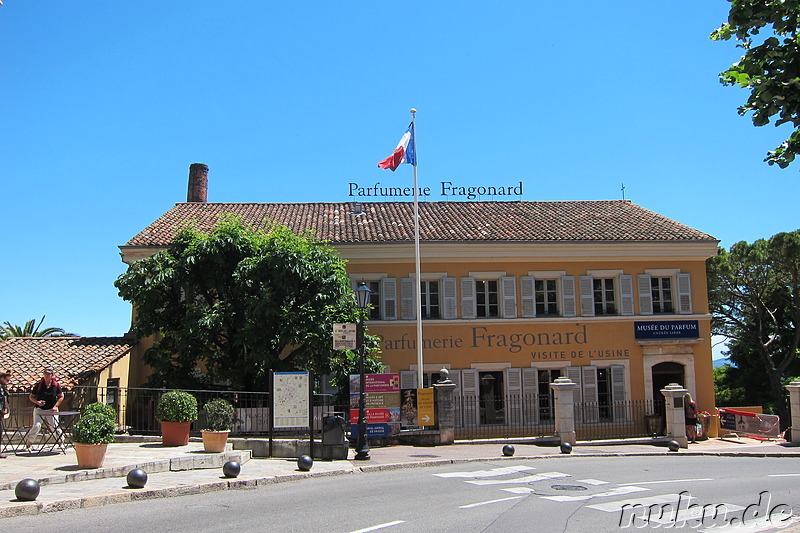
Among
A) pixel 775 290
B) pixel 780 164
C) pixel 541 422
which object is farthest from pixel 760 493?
pixel 775 290

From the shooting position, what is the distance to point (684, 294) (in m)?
26.0

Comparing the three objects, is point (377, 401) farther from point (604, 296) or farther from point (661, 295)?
point (661, 295)

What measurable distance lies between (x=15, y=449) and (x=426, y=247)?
14.5 meters

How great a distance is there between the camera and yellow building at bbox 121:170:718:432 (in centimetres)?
2495

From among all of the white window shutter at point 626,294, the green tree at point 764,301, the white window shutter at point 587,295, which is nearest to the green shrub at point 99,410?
the white window shutter at point 587,295

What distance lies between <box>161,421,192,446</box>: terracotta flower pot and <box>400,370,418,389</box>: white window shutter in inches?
394

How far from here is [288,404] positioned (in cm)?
1591

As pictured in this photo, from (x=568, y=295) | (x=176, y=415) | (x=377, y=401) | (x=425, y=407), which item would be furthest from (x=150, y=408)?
(x=568, y=295)

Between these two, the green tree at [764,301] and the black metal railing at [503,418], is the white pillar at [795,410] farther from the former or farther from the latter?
the green tree at [764,301]

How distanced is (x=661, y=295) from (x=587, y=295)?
2.88 m

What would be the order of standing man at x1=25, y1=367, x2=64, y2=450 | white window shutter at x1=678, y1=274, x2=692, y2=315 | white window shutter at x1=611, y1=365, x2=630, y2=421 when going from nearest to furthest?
standing man at x1=25, y1=367, x2=64, y2=450 → white window shutter at x1=611, y1=365, x2=630, y2=421 → white window shutter at x1=678, y1=274, x2=692, y2=315

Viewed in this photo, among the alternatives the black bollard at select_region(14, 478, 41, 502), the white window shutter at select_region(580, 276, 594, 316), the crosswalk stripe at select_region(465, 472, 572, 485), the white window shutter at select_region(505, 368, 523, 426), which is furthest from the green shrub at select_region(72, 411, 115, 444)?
the white window shutter at select_region(580, 276, 594, 316)

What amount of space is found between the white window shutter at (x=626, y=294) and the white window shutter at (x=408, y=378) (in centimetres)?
790

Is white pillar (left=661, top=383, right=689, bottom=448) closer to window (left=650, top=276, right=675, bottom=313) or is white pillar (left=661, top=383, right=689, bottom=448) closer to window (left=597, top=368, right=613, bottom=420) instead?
window (left=597, top=368, right=613, bottom=420)
